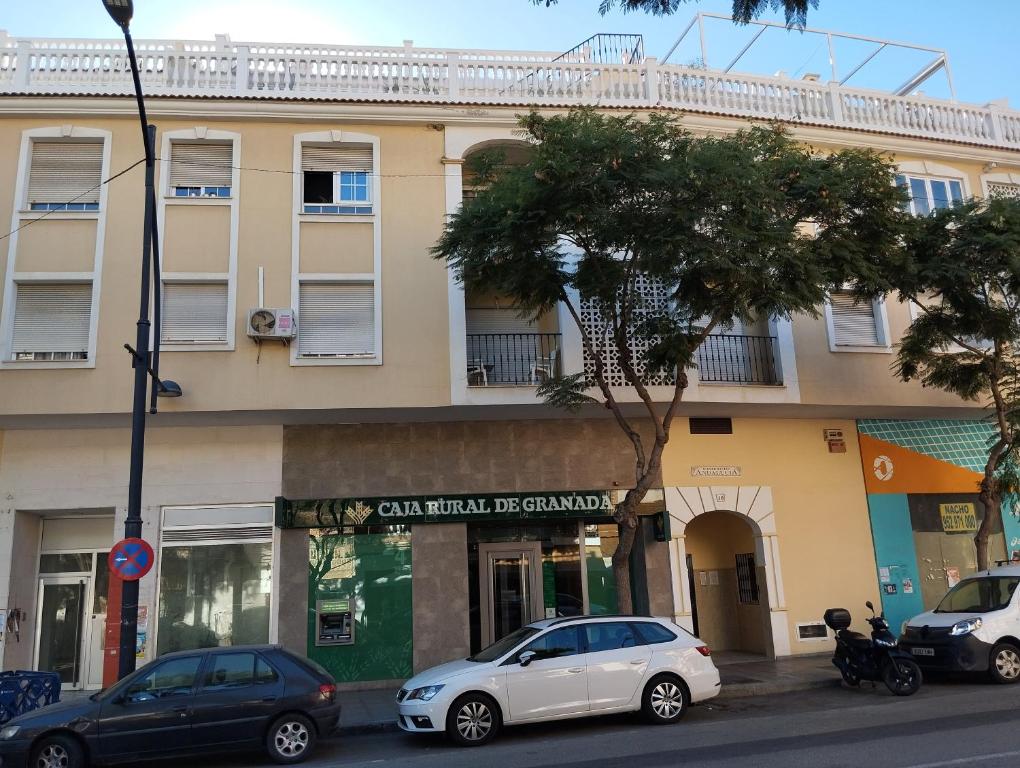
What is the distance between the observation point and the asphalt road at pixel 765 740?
777cm

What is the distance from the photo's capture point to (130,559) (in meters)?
10.3

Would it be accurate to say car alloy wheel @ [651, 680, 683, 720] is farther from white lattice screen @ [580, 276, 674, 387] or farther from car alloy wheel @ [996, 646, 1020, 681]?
white lattice screen @ [580, 276, 674, 387]

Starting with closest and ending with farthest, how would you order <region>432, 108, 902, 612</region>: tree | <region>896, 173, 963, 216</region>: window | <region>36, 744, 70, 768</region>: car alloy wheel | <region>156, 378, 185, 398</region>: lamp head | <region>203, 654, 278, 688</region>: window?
<region>36, 744, 70, 768</region>: car alloy wheel < <region>203, 654, 278, 688</region>: window < <region>432, 108, 902, 612</region>: tree < <region>156, 378, 185, 398</region>: lamp head < <region>896, 173, 963, 216</region>: window

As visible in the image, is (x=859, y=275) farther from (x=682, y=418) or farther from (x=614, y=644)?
(x=614, y=644)

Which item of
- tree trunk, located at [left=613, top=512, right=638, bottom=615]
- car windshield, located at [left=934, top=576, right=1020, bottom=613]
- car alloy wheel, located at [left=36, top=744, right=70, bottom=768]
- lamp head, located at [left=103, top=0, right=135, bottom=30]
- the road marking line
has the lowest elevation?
the road marking line

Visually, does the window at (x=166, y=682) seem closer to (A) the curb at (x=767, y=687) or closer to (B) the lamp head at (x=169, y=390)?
(B) the lamp head at (x=169, y=390)

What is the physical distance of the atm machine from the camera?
14625mm

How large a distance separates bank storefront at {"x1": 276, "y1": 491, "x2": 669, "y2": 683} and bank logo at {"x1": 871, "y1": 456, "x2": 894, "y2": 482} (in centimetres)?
490

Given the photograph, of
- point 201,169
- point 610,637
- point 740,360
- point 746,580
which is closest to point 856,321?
point 740,360

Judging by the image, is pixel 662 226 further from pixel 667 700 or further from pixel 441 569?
pixel 441 569

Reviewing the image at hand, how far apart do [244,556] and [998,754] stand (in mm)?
11846

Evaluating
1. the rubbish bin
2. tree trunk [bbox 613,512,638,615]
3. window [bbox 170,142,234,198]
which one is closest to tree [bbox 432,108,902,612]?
tree trunk [bbox 613,512,638,615]

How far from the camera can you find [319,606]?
14.8 meters

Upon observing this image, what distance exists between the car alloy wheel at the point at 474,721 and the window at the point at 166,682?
305 cm
